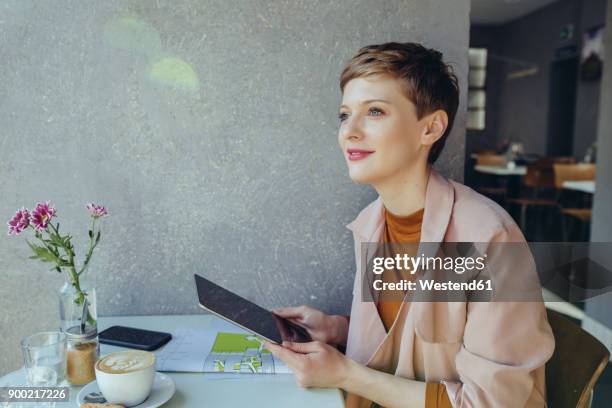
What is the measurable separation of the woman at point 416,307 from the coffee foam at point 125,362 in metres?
0.28

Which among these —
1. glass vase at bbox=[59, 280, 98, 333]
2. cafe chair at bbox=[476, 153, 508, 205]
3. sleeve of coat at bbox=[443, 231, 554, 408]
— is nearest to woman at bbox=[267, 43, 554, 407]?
sleeve of coat at bbox=[443, 231, 554, 408]

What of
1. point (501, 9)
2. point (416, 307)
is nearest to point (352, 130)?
point (416, 307)

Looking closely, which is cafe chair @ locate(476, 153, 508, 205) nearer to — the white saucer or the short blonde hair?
the short blonde hair

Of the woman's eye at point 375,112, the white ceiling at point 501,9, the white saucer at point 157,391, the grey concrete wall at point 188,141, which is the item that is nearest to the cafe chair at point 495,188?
the white ceiling at point 501,9

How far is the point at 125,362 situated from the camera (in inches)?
42.3

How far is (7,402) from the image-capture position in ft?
3.57

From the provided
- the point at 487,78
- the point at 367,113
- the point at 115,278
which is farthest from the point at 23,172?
the point at 487,78

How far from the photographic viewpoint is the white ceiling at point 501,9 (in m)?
8.74

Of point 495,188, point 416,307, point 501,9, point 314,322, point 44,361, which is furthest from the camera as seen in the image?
point 501,9

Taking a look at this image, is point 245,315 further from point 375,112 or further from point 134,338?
point 375,112

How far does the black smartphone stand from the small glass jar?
0.17 metres

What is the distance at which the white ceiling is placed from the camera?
8.74 m

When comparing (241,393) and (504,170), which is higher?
(504,170)

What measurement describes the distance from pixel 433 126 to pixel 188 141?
742 millimetres
